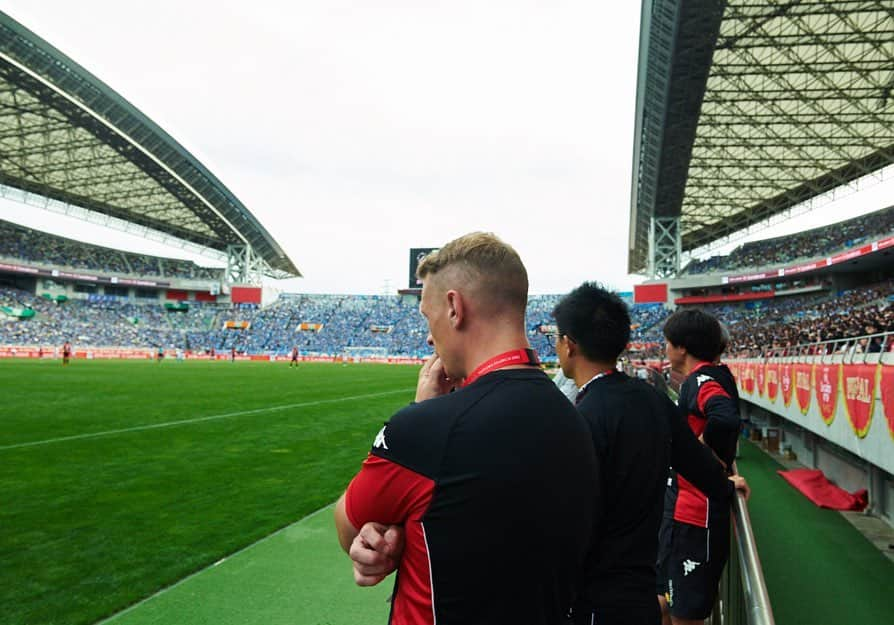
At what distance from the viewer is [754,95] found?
110 ft

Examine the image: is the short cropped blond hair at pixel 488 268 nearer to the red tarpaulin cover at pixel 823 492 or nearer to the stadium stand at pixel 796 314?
the red tarpaulin cover at pixel 823 492

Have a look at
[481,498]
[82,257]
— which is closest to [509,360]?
[481,498]

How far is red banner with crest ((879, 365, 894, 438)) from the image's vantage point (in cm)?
488

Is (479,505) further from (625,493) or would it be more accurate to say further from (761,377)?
(761,377)

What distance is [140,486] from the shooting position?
291 inches

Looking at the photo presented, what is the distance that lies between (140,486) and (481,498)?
743 cm

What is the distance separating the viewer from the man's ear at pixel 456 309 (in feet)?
5.27

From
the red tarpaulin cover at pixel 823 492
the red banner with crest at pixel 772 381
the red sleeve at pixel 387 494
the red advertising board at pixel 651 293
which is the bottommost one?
the red tarpaulin cover at pixel 823 492

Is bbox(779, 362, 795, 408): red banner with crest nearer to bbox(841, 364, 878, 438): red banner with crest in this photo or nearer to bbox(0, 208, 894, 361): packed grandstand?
bbox(841, 364, 878, 438): red banner with crest

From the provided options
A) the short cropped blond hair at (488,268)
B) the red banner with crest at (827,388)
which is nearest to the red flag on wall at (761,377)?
the red banner with crest at (827,388)

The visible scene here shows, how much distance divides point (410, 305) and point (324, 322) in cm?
1183

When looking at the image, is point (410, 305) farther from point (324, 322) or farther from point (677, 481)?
point (677, 481)

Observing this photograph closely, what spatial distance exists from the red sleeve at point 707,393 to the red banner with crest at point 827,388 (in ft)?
15.0

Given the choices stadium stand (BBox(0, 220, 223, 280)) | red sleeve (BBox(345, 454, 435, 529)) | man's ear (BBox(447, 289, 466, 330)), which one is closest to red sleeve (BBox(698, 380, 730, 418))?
man's ear (BBox(447, 289, 466, 330))
